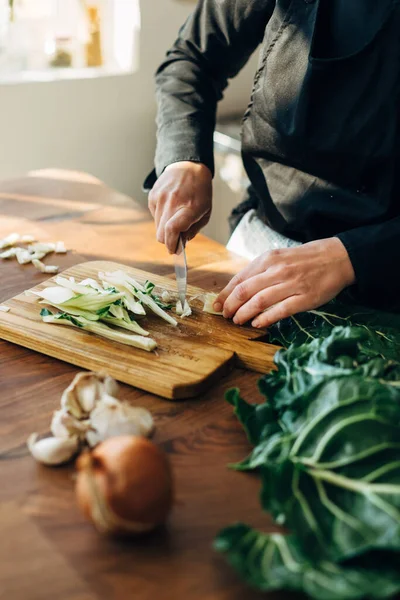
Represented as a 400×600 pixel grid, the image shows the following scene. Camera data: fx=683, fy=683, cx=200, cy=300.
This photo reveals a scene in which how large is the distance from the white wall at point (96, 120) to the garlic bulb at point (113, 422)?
8.06 feet

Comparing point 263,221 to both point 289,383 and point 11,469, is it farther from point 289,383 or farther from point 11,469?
point 11,469

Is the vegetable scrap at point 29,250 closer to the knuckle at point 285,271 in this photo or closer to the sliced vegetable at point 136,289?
the sliced vegetable at point 136,289

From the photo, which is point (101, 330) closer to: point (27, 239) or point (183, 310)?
point (183, 310)

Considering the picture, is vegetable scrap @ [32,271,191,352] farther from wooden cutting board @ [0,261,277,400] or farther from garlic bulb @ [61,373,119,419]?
garlic bulb @ [61,373,119,419]

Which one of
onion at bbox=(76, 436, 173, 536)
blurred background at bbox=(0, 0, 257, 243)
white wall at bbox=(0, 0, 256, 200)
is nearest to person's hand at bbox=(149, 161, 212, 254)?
onion at bbox=(76, 436, 173, 536)

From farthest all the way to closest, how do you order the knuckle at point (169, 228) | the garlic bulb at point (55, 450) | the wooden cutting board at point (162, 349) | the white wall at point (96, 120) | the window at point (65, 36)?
1. the window at point (65, 36)
2. the white wall at point (96, 120)
3. the knuckle at point (169, 228)
4. the wooden cutting board at point (162, 349)
5. the garlic bulb at point (55, 450)

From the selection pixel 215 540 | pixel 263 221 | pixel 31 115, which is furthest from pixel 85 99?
pixel 215 540

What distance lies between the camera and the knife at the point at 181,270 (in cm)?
148

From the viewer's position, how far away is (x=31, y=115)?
3.20 metres

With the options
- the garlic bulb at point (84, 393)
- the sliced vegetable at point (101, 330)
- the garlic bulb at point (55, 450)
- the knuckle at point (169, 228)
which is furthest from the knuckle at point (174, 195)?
the garlic bulb at point (55, 450)

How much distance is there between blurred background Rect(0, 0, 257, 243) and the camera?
10.6ft

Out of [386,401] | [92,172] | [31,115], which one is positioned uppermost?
[386,401]

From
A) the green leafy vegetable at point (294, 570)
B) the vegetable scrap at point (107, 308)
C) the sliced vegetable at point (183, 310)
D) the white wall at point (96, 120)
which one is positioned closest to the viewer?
the green leafy vegetable at point (294, 570)

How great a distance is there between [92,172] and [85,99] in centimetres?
37
